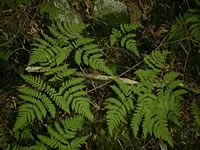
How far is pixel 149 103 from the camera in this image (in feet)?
12.1


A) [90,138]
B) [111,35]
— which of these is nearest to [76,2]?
[111,35]

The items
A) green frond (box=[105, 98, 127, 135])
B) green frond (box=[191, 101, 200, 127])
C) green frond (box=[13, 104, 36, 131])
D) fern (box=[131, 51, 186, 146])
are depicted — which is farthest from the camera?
green frond (box=[191, 101, 200, 127])

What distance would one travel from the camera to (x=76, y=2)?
3818 millimetres

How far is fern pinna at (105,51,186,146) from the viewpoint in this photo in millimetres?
3480

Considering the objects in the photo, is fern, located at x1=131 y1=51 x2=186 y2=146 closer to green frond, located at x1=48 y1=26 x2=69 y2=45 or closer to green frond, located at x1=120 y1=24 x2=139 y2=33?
green frond, located at x1=120 y1=24 x2=139 y2=33

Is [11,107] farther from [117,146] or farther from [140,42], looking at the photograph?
[140,42]

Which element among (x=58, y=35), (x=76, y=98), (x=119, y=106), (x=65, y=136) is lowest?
(x=65, y=136)

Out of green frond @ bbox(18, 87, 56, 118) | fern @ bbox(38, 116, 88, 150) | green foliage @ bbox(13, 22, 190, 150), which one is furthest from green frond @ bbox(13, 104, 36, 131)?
fern @ bbox(38, 116, 88, 150)

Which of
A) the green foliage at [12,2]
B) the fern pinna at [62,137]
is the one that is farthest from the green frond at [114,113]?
the green foliage at [12,2]

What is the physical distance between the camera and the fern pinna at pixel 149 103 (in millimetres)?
3480

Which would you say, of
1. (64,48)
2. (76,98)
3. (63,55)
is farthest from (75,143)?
(64,48)

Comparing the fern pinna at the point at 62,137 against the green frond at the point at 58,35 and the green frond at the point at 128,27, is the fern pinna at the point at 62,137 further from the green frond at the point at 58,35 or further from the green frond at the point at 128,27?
the green frond at the point at 128,27

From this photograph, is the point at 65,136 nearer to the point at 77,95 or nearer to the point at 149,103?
the point at 77,95

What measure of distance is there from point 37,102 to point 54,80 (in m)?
0.42
